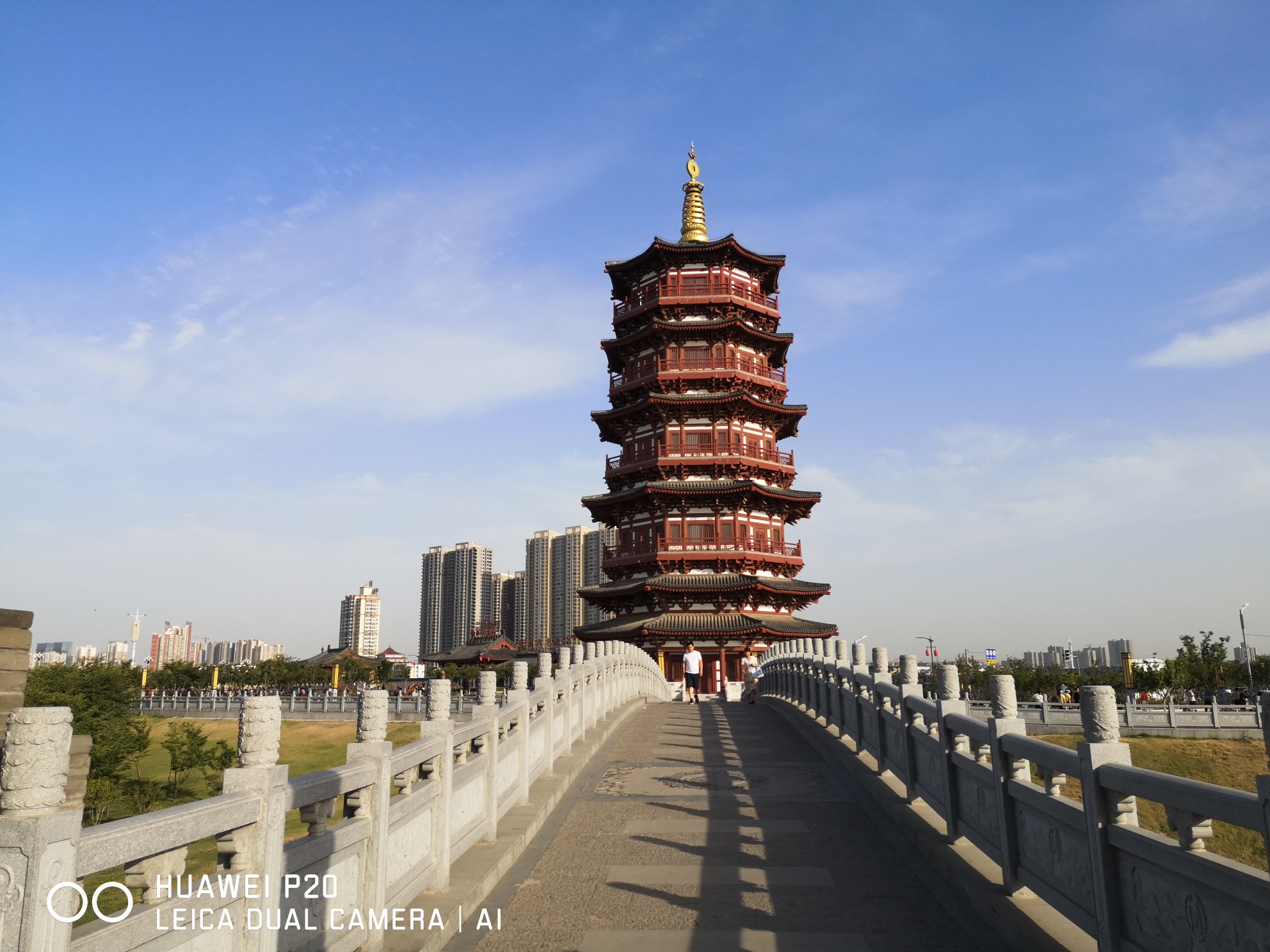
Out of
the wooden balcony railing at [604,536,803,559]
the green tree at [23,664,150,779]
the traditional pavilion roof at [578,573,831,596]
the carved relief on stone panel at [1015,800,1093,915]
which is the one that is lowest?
the green tree at [23,664,150,779]

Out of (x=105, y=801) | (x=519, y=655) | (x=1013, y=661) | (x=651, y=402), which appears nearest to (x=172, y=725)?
(x=105, y=801)

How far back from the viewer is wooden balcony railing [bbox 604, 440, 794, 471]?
3712 cm

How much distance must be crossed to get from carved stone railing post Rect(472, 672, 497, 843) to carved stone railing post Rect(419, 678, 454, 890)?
0.78 metres

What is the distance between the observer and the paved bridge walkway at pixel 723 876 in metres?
5.67

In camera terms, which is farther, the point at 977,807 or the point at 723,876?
the point at 723,876

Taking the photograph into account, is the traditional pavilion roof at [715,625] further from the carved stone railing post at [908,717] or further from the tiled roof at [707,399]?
the carved stone railing post at [908,717]

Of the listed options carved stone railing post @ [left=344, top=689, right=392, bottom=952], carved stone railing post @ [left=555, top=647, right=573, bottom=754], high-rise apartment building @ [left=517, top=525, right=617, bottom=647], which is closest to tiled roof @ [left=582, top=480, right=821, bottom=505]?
carved stone railing post @ [left=555, top=647, right=573, bottom=754]

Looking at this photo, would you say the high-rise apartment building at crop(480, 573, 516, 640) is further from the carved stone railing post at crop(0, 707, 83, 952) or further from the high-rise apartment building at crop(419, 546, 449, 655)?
the carved stone railing post at crop(0, 707, 83, 952)

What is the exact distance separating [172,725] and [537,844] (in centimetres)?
4471

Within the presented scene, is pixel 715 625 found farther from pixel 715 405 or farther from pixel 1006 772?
pixel 1006 772

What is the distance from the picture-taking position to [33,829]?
2.57 meters

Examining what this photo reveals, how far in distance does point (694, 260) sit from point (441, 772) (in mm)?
36124

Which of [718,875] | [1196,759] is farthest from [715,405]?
[718,875]

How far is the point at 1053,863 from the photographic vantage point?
5.17 meters
